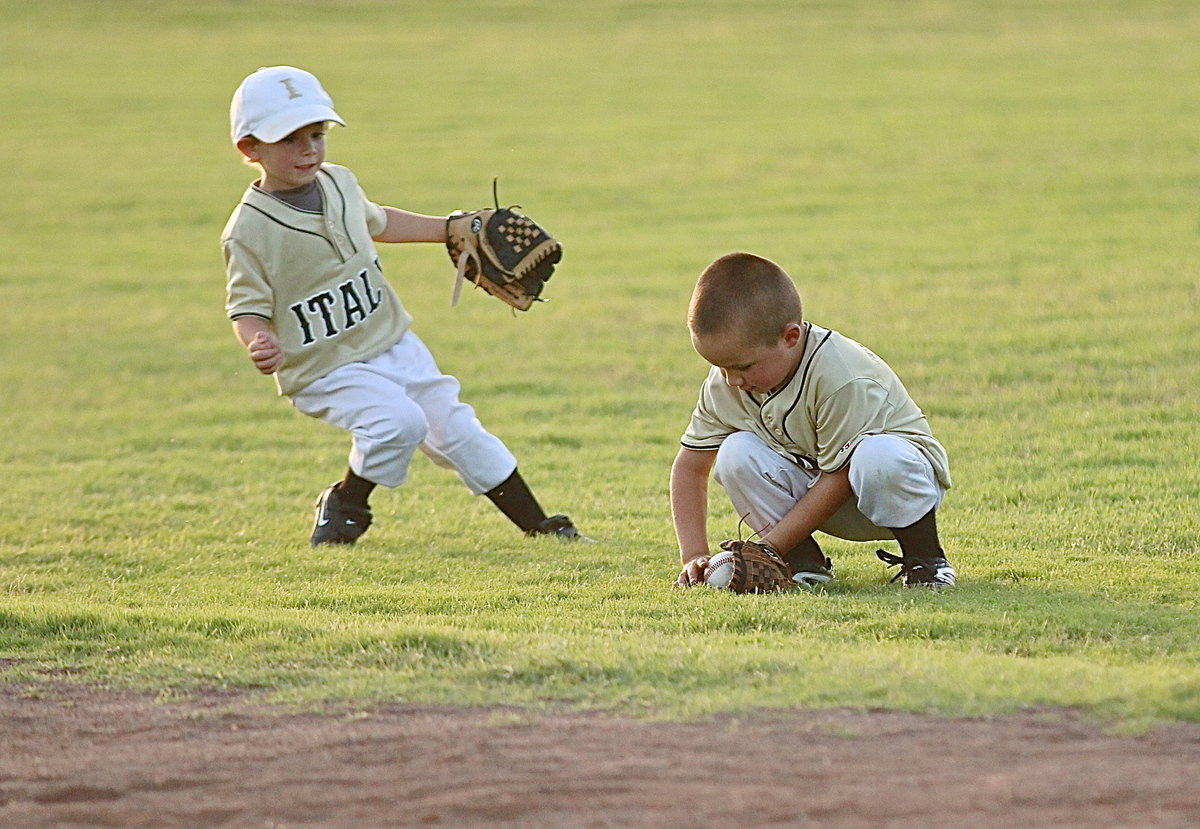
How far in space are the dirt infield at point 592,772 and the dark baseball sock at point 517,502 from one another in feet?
8.68

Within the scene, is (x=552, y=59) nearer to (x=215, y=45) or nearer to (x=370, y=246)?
(x=215, y=45)

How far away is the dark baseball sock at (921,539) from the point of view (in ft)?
16.9

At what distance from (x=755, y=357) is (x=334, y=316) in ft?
6.89

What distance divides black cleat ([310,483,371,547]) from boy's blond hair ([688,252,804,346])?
216 cm

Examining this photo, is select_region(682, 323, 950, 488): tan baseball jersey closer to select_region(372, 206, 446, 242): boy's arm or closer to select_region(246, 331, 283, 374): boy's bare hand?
select_region(246, 331, 283, 374): boy's bare hand

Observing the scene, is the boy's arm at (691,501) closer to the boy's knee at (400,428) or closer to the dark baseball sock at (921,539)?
the dark baseball sock at (921,539)

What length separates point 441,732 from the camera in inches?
146

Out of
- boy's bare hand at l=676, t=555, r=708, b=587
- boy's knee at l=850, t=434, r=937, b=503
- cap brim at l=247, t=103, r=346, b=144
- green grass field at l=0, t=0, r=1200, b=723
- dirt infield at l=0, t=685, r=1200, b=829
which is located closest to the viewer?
dirt infield at l=0, t=685, r=1200, b=829

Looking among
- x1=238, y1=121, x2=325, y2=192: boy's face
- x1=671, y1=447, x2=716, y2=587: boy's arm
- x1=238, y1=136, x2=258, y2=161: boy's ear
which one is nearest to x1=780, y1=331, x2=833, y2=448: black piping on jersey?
x1=671, y1=447, x2=716, y2=587: boy's arm

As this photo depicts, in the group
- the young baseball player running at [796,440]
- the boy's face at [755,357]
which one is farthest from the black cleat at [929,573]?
the boy's face at [755,357]

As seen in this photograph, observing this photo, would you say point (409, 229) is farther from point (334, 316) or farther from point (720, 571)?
point (720, 571)

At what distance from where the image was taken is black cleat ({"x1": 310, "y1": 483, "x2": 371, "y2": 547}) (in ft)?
21.4

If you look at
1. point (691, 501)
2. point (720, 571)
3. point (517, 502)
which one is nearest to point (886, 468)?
point (720, 571)

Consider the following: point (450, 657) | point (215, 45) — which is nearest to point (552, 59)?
point (215, 45)
